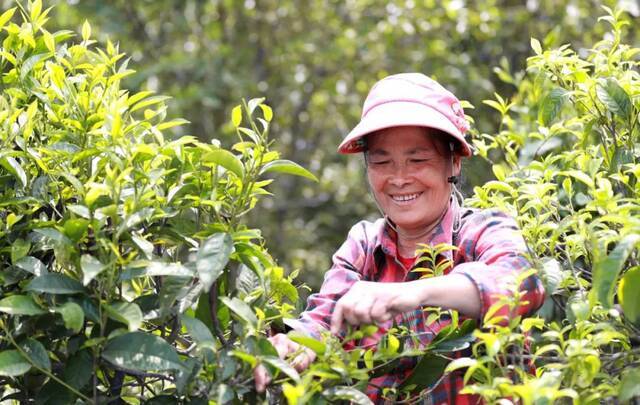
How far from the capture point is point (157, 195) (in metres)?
2.07

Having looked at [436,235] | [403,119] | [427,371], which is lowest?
[427,371]

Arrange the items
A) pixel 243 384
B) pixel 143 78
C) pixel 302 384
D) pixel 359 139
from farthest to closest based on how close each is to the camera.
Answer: pixel 143 78
pixel 359 139
pixel 243 384
pixel 302 384

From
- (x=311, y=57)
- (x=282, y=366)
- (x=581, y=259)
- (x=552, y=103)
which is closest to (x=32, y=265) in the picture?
(x=282, y=366)

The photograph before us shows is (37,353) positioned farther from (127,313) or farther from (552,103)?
(552,103)

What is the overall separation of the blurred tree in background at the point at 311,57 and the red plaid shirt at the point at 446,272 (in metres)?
4.22

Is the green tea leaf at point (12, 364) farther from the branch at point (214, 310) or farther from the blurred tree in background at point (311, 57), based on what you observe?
the blurred tree in background at point (311, 57)

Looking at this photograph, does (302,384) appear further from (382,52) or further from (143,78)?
(382,52)

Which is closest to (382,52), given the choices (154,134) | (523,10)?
(523,10)

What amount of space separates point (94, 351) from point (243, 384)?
295 millimetres

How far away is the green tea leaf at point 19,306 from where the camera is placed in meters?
1.88

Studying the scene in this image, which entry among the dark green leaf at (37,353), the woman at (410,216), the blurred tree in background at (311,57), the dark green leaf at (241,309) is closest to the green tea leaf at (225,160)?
the dark green leaf at (241,309)

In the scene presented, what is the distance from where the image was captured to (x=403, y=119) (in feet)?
7.99

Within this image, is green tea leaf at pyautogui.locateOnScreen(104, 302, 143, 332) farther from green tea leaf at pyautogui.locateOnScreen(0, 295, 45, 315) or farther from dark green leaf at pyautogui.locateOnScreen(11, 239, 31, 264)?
dark green leaf at pyautogui.locateOnScreen(11, 239, 31, 264)

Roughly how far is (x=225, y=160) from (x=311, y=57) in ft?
19.1
